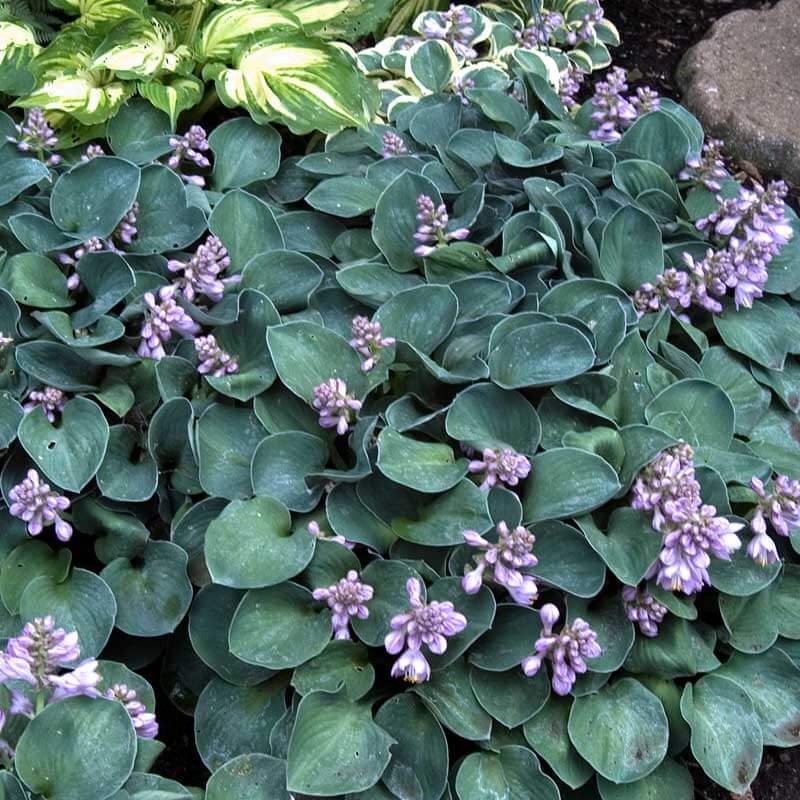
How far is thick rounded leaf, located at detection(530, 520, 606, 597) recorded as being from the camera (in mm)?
2098

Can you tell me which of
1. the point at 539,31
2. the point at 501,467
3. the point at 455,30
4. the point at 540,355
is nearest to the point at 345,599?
the point at 501,467

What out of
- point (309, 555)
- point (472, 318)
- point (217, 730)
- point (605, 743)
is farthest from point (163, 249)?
point (605, 743)

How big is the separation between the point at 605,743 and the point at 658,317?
1.11 meters

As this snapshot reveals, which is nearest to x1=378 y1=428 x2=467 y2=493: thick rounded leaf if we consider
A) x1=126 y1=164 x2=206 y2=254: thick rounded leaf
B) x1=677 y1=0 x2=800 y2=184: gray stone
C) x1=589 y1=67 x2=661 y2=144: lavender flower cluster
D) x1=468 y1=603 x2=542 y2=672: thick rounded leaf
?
x1=468 y1=603 x2=542 y2=672: thick rounded leaf

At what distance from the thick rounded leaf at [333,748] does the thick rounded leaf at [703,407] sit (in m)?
1.00

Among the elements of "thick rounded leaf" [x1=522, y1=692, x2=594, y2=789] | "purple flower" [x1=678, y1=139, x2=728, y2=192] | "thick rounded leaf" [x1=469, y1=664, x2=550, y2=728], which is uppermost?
"purple flower" [x1=678, y1=139, x2=728, y2=192]

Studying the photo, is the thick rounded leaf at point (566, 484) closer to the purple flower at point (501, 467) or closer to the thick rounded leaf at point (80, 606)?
the purple flower at point (501, 467)

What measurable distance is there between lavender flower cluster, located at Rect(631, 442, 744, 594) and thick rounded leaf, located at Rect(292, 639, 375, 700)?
63 cm

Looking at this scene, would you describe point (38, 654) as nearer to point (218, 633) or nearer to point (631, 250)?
point (218, 633)

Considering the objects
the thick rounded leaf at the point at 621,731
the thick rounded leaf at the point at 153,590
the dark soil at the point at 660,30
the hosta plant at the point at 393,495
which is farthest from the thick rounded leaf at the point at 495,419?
the dark soil at the point at 660,30

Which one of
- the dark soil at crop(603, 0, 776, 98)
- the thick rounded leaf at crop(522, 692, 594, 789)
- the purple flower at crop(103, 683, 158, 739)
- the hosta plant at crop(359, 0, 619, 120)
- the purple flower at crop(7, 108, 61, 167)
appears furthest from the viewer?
the dark soil at crop(603, 0, 776, 98)

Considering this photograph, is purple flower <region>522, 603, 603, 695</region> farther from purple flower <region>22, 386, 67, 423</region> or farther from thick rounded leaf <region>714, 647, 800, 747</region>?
purple flower <region>22, 386, 67, 423</region>

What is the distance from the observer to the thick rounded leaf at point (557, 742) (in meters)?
2.09

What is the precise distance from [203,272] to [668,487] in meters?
1.22
